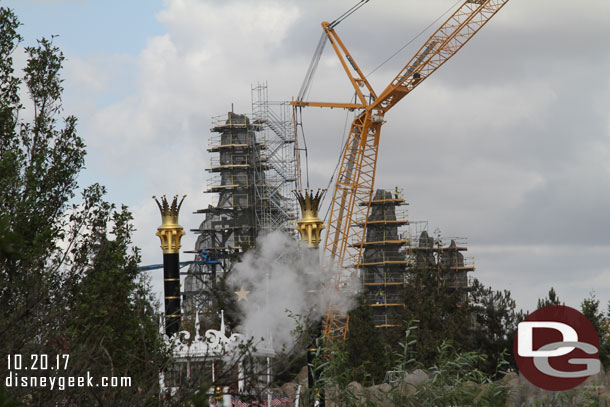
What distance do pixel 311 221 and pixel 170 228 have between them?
617 centimetres

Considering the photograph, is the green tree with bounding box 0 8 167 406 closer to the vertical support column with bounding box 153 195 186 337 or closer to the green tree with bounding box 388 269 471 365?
the vertical support column with bounding box 153 195 186 337

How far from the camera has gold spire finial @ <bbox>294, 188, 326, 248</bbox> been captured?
32.2 metres

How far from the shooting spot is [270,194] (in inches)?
3829

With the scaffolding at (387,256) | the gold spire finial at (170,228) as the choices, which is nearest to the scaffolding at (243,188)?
the scaffolding at (387,256)

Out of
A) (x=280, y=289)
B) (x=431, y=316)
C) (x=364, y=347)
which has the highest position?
(x=280, y=289)

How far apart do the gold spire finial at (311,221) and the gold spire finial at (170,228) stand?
530 cm

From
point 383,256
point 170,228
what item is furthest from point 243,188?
point 170,228

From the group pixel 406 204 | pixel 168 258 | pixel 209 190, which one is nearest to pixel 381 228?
pixel 406 204

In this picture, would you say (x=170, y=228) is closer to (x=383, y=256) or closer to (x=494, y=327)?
(x=494, y=327)

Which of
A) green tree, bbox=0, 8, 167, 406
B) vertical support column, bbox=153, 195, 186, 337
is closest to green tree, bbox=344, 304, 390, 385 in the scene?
vertical support column, bbox=153, 195, 186, 337

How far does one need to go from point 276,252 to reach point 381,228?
48474 mm

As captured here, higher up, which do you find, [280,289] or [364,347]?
[280,289]

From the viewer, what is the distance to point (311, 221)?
32.3 meters

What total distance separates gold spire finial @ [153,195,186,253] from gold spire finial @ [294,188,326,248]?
17.4 ft
